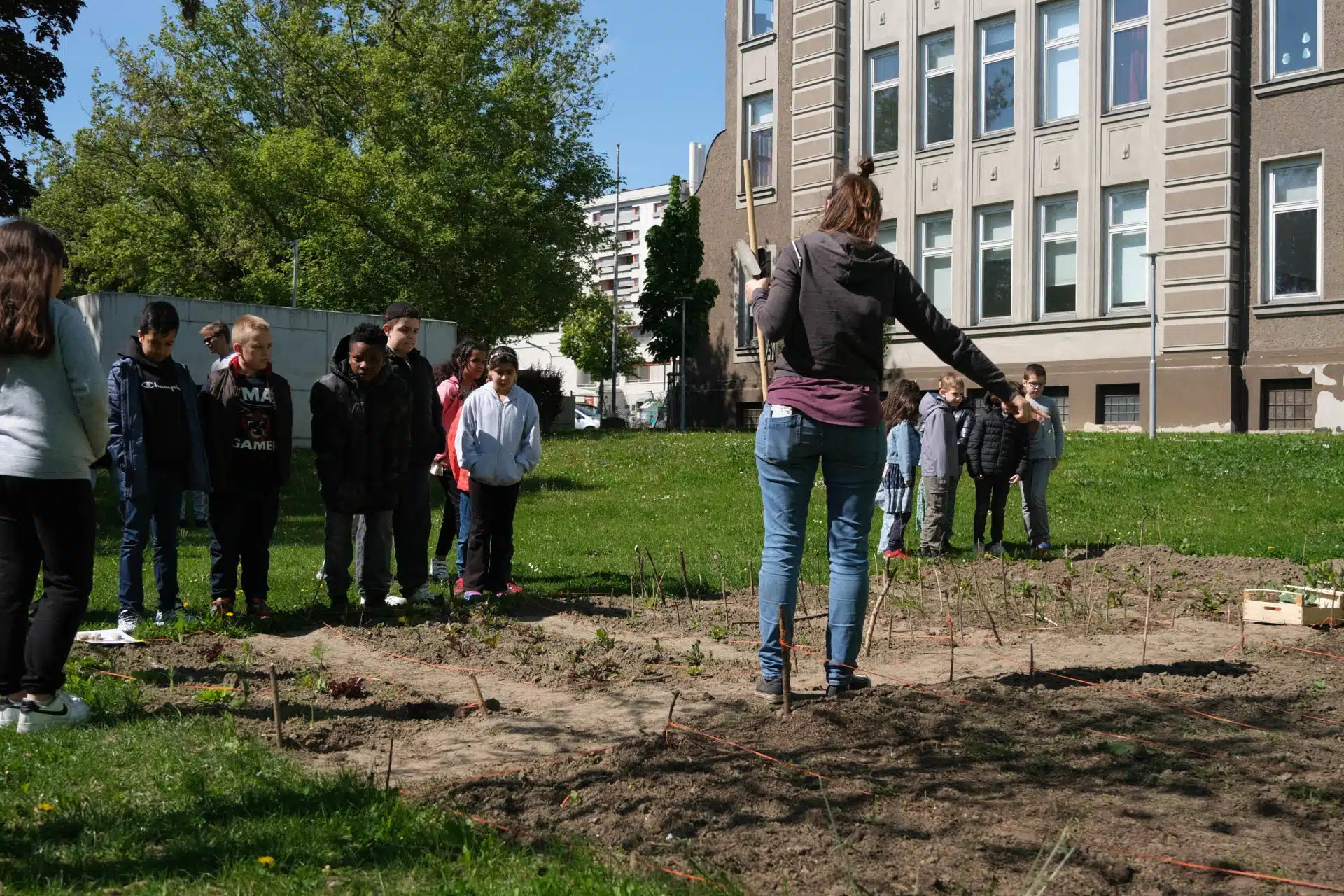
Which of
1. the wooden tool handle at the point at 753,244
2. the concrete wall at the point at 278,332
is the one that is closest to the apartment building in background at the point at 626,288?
the concrete wall at the point at 278,332

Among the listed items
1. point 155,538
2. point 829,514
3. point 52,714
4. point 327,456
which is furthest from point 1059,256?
point 52,714

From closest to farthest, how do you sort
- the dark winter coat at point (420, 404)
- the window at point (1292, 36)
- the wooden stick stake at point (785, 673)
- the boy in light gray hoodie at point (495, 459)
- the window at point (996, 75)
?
the wooden stick stake at point (785, 673) → the dark winter coat at point (420, 404) → the boy in light gray hoodie at point (495, 459) → the window at point (1292, 36) → the window at point (996, 75)

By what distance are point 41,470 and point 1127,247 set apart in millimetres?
24746

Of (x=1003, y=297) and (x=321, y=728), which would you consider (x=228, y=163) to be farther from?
(x=321, y=728)

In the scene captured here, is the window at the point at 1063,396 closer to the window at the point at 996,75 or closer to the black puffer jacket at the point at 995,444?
the window at the point at 996,75

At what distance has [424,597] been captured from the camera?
340 inches

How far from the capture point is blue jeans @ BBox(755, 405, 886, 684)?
523 cm

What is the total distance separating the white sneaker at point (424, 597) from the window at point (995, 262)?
859 inches

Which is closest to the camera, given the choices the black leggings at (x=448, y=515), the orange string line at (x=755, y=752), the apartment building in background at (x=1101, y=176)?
→ the orange string line at (x=755, y=752)

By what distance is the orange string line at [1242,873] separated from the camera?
304cm

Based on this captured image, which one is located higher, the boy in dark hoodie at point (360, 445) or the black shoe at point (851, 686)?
the boy in dark hoodie at point (360, 445)

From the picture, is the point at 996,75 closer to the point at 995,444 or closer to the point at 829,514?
the point at 995,444

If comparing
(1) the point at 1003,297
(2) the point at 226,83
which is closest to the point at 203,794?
(1) the point at 1003,297

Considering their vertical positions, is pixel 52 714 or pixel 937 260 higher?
pixel 937 260
